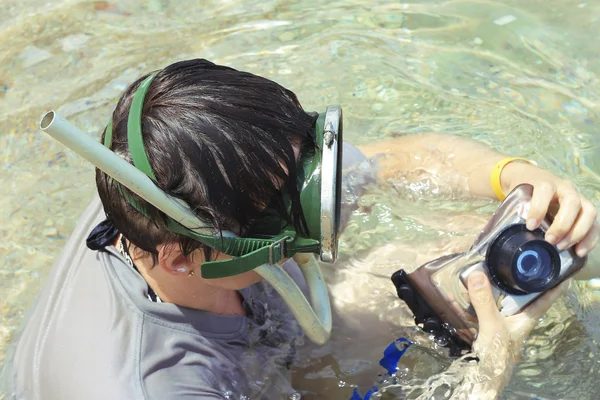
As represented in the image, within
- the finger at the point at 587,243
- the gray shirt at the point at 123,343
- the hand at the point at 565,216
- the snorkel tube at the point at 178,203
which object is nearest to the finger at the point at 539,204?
the hand at the point at 565,216

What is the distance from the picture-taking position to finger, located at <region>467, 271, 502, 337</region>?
5.84 feet

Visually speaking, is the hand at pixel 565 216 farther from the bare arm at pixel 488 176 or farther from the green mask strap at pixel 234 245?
the green mask strap at pixel 234 245

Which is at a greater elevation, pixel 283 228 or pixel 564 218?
pixel 283 228

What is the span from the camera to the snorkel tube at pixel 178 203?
45.3 inches

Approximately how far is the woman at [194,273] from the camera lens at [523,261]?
3cm

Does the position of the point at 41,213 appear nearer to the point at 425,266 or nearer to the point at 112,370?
the point at 112,370

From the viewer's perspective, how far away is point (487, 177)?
7.05ft

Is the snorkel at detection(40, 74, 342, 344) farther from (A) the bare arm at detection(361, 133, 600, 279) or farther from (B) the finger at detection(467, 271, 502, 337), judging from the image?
(A) the bare arm at detection(361, 133, 600, 279)

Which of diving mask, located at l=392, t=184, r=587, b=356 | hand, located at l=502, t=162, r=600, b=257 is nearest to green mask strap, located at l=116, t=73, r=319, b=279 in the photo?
Result: diving mask, located at l=392, t=184, r=587, b=356

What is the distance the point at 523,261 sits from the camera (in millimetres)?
1752

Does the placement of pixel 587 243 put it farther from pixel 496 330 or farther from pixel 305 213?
pixel 305 213

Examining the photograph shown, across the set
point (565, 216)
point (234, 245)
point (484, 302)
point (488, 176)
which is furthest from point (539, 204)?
point (234, 245)

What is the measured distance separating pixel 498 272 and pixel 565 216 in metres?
0.22

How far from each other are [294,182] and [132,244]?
46 cm
